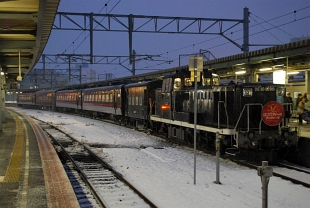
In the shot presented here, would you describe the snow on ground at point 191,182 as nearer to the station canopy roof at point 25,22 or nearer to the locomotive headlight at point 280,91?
the locomotive headlight at point 280,91

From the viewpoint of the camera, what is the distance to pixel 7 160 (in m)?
11.4

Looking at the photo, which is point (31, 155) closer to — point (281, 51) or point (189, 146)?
point (189, 146)

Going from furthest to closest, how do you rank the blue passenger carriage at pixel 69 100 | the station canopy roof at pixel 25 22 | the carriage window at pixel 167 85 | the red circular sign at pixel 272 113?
1. the blue passenger carriage at pixel 69 100
2. the carriage window at pixel 167 85
3. the red circular sign at pixel 272 113
4. the station canopy roof at pixel 25 22

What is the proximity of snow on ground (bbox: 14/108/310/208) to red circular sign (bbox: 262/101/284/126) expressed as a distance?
1663 millimetres

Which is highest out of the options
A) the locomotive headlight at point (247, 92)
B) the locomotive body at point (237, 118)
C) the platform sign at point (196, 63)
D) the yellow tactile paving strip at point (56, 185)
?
the platform sign at point (196, 63)

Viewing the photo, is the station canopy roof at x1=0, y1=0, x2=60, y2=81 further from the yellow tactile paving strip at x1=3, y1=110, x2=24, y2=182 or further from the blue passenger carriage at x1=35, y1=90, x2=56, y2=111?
the blue passenger carriage at x1=35, y1=90, x2=56, y2=111

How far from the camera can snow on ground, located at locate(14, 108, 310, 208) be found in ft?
26.2

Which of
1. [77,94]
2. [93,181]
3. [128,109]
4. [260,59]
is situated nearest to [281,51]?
[260,59]

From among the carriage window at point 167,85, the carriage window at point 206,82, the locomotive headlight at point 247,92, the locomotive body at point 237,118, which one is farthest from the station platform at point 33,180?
the carriage window at point 206,82

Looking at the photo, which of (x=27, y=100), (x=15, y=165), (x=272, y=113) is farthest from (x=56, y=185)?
(x=27, y=100)

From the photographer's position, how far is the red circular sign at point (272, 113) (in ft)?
38.0

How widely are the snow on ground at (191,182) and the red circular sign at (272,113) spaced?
5.46 ft

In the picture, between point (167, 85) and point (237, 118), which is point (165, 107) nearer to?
point (167, 85)

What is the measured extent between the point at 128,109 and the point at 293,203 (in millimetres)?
18672
